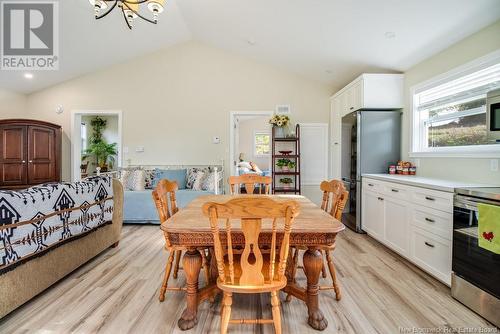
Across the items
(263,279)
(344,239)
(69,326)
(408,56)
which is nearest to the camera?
(263,279)

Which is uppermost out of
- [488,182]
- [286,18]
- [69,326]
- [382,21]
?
[286,18]

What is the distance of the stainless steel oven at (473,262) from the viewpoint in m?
1.71

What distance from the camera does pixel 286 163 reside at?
200 inches

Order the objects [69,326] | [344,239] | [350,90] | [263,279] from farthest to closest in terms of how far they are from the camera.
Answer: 1. [350,90]
2. [344,239]
3. [69,326]
4. [263,279]

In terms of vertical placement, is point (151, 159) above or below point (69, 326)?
above

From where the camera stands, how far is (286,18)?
3443 millimetres

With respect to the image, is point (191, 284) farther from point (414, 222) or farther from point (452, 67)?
point (452, 67)

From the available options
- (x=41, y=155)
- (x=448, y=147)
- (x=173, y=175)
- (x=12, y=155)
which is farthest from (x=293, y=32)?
(x=12, y=155)

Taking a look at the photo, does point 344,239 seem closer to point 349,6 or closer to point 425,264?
point 425,264

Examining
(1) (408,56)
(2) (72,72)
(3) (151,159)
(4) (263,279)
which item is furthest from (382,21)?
(2) (72,72)

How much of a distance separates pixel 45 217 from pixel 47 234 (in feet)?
0.45

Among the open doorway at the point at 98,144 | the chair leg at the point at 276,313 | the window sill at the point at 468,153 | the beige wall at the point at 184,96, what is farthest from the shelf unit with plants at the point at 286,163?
the open doorway at the point at 98,144

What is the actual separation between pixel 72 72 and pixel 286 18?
4.25 m

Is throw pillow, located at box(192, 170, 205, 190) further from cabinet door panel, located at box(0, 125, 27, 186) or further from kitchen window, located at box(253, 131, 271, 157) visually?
kitchen window, located at box(253, 131, 271, 157)
